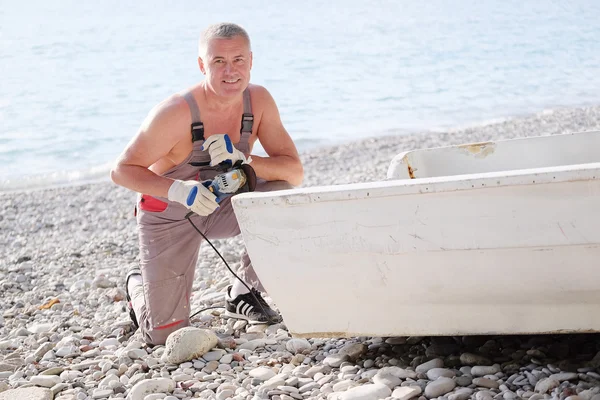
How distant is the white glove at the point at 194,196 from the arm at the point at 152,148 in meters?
0.09

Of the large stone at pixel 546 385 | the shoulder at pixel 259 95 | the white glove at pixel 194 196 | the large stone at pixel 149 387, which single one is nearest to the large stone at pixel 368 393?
the large stone at pixel 546 385

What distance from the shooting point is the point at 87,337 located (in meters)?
3.79

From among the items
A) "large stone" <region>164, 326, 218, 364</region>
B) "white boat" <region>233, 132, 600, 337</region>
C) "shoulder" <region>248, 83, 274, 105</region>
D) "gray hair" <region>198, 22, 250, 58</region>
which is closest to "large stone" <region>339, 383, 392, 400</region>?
"white boat" <region>233, 132, 600, 337</region>

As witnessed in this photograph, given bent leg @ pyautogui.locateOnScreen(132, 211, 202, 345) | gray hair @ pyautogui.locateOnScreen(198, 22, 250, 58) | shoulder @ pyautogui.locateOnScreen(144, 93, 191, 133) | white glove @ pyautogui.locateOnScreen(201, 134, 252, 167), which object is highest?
gray hair @ pyautogui.locateOnScreen(198, 22, 250, 58)

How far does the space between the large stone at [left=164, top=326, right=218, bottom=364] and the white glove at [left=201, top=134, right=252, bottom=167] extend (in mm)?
745

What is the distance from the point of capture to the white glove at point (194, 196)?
122 inches

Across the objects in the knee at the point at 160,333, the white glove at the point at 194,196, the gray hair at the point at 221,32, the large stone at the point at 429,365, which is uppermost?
the gray hair at the point at 221,32

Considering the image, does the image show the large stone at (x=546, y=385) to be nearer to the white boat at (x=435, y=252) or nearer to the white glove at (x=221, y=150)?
the white boat at (x=435, y=252)

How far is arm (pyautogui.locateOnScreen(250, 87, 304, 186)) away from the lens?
3.55 metres

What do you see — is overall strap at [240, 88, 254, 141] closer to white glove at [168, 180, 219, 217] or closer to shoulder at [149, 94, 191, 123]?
shoulder at [149, 94, 191, 123]

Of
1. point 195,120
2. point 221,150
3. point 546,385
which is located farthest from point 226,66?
point 546,385

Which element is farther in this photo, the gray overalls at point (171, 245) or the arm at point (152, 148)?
the gray overalls at point (171, 245)

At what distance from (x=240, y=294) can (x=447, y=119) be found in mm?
9564

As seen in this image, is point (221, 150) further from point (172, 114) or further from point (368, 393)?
point (368, 393)
